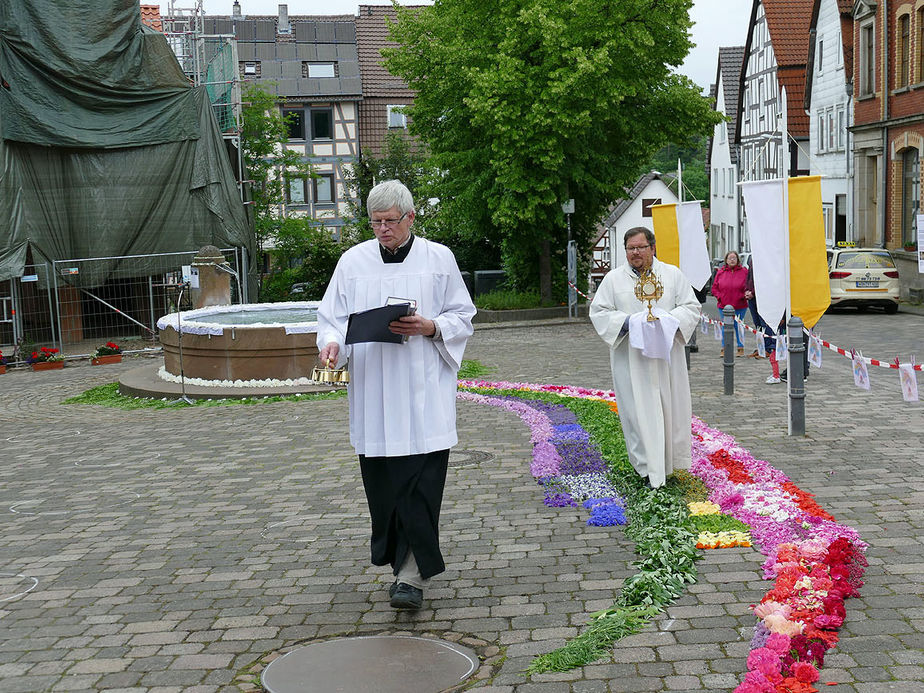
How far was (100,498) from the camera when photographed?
934 cm

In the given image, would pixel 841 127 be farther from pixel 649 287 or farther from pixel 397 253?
pixel 397 253

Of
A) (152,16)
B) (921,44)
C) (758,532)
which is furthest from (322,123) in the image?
(758,532)

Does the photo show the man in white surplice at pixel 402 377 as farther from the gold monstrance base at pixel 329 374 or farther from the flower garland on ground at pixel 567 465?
the flower garland on ground at pixel 567 465

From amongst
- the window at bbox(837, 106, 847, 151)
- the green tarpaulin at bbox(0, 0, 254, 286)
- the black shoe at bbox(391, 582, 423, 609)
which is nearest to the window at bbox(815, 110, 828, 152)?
the window at bbox(837, 106, 847, 151)

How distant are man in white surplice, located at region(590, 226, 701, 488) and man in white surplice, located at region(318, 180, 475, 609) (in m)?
2.37

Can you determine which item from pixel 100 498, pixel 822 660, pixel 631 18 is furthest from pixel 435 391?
pixel 631 18

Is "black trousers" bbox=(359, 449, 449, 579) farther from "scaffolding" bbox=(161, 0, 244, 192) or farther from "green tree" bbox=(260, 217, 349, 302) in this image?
"green tree" bbox=(260, 217, 349, 302)

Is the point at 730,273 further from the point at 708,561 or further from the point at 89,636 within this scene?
the point at 89,636

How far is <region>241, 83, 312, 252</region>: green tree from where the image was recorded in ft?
112

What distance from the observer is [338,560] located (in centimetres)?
709

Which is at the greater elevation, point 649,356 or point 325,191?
point 325,191

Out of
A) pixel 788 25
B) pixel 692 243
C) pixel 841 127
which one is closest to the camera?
pixel 692 243

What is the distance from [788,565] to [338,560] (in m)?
2.67

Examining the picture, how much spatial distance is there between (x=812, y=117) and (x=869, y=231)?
9083 millimetres
